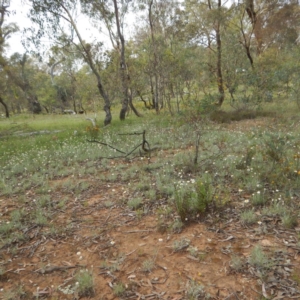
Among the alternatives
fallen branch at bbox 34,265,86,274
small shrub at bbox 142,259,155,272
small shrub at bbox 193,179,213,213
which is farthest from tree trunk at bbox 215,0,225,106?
fallen branch at bbox 34,265,86,274

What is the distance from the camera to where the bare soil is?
2859 millimetres

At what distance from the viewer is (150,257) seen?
11.3 feet

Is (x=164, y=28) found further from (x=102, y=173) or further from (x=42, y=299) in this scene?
(x=42, y=299)

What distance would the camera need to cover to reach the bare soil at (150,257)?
2.86 metres

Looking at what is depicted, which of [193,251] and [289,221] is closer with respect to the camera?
[193,251]

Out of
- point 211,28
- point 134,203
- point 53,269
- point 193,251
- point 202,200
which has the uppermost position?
point 211,28

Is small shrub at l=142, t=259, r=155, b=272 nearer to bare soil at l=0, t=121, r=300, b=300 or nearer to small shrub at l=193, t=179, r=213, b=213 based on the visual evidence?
bare soil at l=0, t=121, r=300, b=300

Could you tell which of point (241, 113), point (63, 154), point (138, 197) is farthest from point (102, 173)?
point (241, 113)

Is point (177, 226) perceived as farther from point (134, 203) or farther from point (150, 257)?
point (134, 203)

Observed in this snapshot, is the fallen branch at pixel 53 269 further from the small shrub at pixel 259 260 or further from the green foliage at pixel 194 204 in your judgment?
the small shrub at pixel 259 260

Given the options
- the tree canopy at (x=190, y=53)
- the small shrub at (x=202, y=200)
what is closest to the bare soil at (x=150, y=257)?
the small shrub at (x=202, y=200)

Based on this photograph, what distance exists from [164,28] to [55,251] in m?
23.3

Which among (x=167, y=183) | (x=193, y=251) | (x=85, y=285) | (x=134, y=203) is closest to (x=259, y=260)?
(x=193, y=251)

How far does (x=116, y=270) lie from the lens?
10.8 ft
